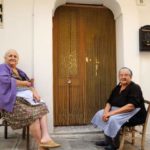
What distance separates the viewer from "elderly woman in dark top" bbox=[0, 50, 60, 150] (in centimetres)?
335

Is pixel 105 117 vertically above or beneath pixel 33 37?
beneath

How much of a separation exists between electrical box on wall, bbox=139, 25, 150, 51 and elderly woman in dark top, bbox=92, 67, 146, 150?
2.95ft

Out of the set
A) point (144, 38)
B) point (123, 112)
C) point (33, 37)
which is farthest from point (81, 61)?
point (123, 112)

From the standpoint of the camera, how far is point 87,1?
459cm

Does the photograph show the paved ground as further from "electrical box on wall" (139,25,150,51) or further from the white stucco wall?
"electrical box on wall" (139,25,150,51)

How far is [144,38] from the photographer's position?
4.37m

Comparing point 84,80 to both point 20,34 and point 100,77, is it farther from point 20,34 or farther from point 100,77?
point 20,34

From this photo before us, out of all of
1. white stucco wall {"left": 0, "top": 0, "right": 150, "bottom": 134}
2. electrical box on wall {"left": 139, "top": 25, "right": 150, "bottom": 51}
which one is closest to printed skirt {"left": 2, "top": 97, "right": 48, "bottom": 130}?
white stucco wall {"left": 0, "top": 0, "right": 150, "bottom": 134}

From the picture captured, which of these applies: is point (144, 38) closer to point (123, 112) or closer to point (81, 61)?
point (81, 61)

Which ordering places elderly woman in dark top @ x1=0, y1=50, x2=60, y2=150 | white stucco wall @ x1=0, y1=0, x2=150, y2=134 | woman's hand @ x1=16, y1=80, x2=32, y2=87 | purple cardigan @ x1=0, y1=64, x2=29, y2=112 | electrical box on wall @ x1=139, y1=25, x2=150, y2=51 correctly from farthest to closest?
electrical box on wall @ x1=139, y1=25, x2=150, y2=51 → white stucco wall @ x1=0, y1=0, x2=150, y2=134 → woman's hand @ x1=16, y1=80, x2=32, y2=87 → purple cardigan @ x1=0, y1=64, x2=29, y2=112 → elderly woman in dark top @ x1=0, y1=50, x2=60, y2=150

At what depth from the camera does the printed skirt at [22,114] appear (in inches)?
134

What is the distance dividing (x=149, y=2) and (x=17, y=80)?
7.78 feet

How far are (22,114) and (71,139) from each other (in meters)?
0.99

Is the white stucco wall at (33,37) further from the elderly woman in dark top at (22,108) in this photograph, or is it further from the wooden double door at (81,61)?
the elderly woman in dark top at (22,108)
